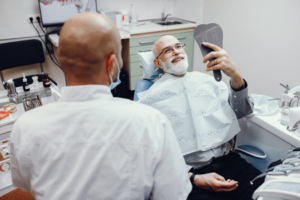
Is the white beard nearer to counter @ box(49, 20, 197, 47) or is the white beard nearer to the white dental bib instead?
the white dental bib

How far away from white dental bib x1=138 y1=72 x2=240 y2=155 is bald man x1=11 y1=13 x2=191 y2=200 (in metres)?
0.75

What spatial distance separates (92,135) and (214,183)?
825mm

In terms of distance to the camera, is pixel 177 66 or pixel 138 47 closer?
pixel 177 66

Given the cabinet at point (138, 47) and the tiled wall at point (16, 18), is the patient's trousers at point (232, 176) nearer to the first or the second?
the cabinet at point (138, 47)

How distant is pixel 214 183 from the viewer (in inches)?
50.2

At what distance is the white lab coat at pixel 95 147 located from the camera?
0.75m

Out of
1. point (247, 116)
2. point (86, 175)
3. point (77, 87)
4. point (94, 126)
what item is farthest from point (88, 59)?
point (247, 116)

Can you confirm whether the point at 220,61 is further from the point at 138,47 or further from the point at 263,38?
the point at 138,47

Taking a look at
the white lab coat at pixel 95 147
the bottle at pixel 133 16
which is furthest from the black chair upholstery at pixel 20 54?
the white lab coat at pixel 95 147

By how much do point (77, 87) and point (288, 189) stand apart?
0.80m

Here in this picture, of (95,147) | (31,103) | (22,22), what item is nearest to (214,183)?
(95,147)

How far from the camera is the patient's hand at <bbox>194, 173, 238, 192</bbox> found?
4.18 ft

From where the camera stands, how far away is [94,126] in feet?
2.47

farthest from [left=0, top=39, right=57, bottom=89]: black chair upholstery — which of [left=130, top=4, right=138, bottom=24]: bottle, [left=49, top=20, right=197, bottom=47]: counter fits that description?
[left=130, top=4, right=138, bottom=24]: bottle
